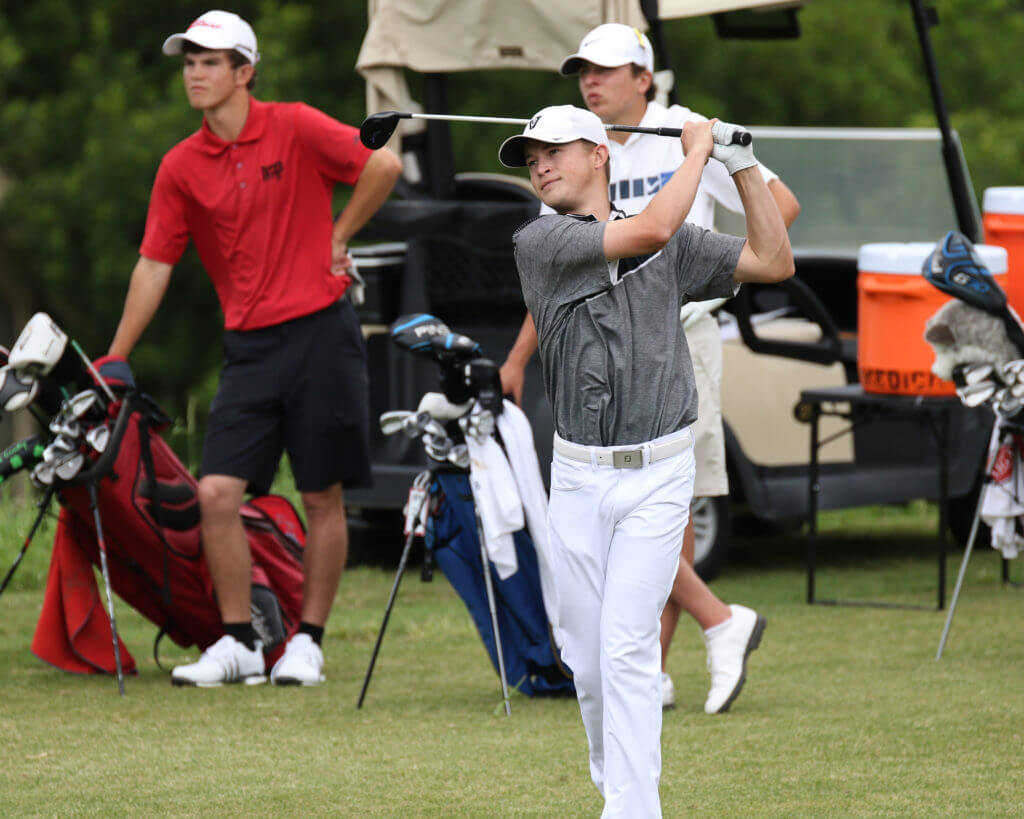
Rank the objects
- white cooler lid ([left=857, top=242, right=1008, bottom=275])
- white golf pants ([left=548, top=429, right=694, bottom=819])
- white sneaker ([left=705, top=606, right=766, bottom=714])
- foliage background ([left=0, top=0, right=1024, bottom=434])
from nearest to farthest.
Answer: white golf pants ([left=548, top=429, right=694, bottom=819]), white sneaker ([left=705, top=606, right=766, bottom=714]), white cooler lid ([left=857, top=242, right=1008, bottom=275]), foliage background ([left=0, top=0, right=1024, bottom=434])

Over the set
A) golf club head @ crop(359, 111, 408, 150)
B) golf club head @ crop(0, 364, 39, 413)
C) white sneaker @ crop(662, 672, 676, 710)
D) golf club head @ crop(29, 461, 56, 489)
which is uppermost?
golf club head @ crop(359, 111, 408, 150)

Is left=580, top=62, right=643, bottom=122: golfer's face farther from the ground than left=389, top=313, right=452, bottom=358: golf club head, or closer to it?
farther from the ground

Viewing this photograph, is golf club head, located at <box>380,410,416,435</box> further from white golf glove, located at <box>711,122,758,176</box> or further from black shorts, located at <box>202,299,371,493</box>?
white golf glove, located at <box>711,122,758,176</box>

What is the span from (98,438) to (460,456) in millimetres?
1226

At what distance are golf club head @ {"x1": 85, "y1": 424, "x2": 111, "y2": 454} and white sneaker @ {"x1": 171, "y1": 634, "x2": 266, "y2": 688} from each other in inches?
31.3

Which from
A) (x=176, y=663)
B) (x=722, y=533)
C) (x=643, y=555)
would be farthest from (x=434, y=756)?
(x=722, y=533)

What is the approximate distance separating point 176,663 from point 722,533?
2.69 metres

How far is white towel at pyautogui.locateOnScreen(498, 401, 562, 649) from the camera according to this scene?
6.23m

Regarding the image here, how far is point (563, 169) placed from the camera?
4.52 meters

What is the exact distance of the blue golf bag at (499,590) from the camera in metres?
6.34

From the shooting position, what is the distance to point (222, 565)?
669 centimetres

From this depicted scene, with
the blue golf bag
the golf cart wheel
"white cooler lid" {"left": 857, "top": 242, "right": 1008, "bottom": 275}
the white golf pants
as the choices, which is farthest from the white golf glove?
the golf cart wheel

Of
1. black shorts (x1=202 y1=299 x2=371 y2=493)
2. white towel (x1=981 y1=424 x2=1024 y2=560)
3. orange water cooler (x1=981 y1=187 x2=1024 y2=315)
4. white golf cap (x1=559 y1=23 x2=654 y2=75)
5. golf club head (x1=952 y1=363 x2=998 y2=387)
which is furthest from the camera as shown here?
orange water cooler (x1=981 y1=187 x2=1024 y2=315)

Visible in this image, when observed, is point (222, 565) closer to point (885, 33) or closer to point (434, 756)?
point (434, 756)
